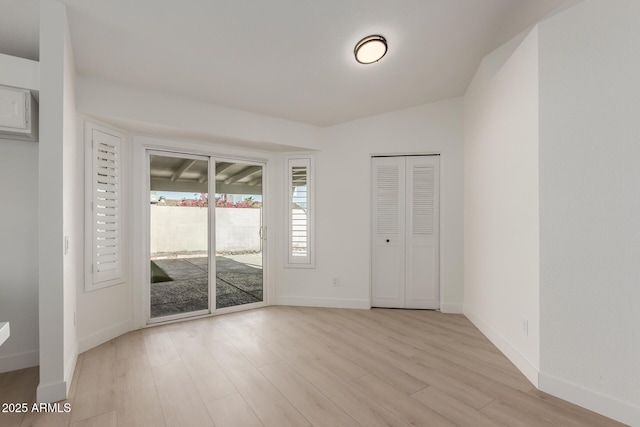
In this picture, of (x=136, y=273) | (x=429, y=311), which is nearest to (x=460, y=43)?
(x=429, y=311)

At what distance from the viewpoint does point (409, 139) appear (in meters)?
4.06

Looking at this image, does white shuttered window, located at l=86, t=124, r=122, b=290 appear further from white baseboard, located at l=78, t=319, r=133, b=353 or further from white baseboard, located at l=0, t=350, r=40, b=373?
white baseboard, located at l=0, t=350, r=40, b=373

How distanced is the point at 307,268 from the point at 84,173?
277 centimetres

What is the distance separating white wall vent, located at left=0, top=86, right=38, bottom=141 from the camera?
2047mm

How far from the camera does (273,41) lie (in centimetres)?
253

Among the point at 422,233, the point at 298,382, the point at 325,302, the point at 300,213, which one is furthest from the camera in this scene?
the point at 300,213

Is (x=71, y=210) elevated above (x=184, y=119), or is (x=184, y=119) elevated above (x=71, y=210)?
(x=184, y=119)

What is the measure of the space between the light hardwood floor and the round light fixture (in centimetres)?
274

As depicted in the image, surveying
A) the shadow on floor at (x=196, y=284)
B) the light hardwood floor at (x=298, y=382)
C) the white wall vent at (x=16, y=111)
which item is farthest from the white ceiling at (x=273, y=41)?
the light hardwood floor at (x=298, y=382)

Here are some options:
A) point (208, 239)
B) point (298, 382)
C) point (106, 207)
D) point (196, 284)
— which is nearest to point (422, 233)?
point (298, 382)

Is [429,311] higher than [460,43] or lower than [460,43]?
lower

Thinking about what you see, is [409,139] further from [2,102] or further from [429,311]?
[2,102]

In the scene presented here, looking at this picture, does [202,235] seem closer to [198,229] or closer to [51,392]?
[198,229]

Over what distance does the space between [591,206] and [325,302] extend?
122 inches
